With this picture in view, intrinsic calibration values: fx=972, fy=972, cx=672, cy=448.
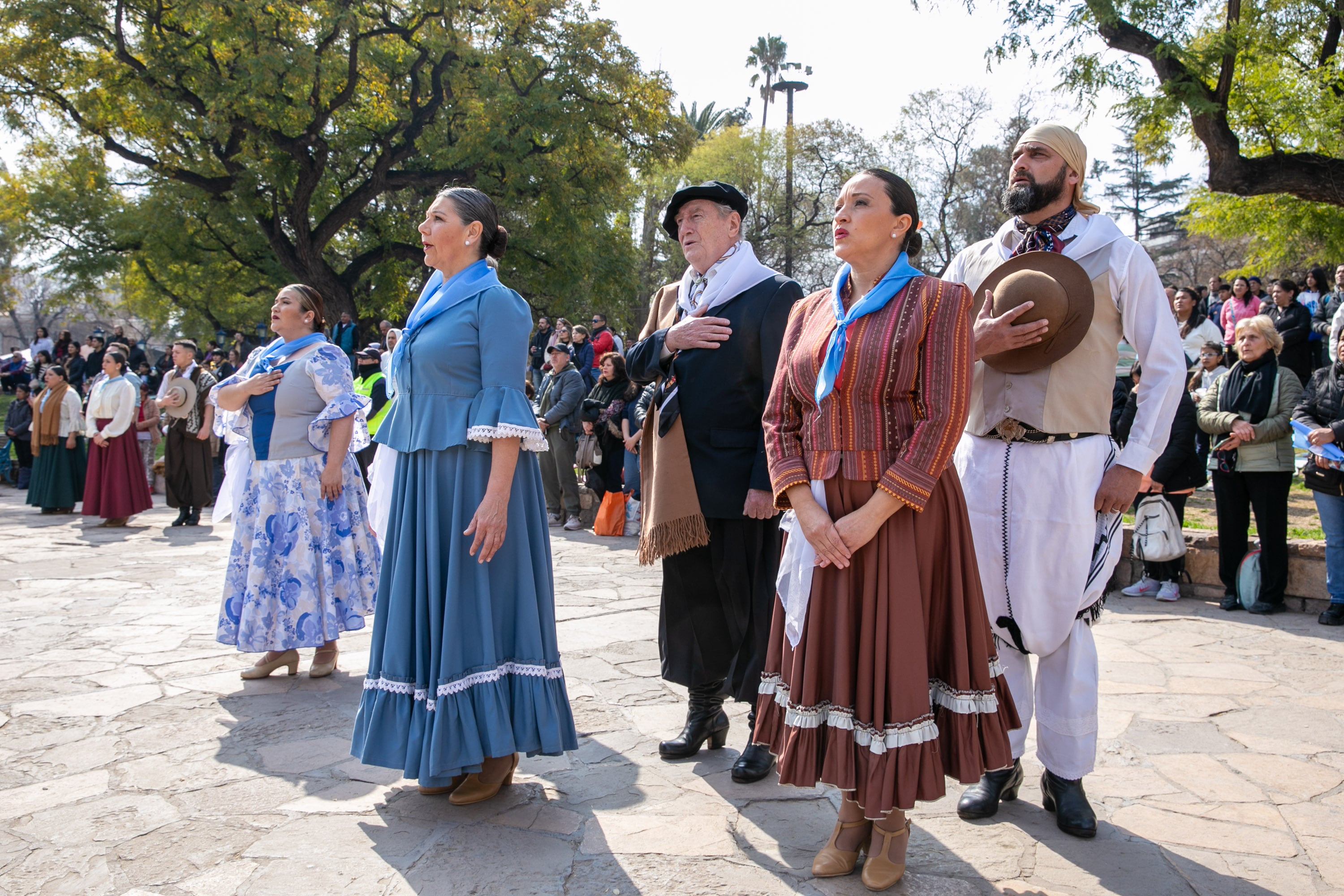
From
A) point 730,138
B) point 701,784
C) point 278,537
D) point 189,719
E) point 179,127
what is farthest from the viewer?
point 730,138

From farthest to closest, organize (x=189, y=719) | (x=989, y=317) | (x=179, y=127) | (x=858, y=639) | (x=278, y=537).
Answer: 1. (x=179, y=127)
2. (x=278, y=537)
3. (x=189, y=719)
4. (x=989, y=317)
5. (x=858, y=639)

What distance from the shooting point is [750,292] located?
360 cm

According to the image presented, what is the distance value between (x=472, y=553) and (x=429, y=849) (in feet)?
2.95

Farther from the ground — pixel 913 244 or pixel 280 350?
pixel 913 244

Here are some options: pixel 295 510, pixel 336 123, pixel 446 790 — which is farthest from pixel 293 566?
pixel 336 123

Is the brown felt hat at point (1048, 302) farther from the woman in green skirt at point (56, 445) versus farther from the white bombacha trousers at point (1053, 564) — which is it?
the woman in green skirt at point (56, 445)

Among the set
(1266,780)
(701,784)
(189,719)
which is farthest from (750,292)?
(189,719)

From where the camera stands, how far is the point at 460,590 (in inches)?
125

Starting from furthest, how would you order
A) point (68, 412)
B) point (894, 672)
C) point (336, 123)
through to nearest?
point (336, 123) < point (68, 412) < point (894, 672)

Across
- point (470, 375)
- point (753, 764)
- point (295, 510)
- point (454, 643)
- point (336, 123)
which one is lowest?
point (753, 764)

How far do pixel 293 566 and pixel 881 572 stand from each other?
3296 mm

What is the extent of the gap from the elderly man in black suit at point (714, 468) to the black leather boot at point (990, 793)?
694mm

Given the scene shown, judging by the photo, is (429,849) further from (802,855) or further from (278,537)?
(278,537)

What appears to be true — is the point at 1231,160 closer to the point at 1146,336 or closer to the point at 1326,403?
the point at 1326,403
